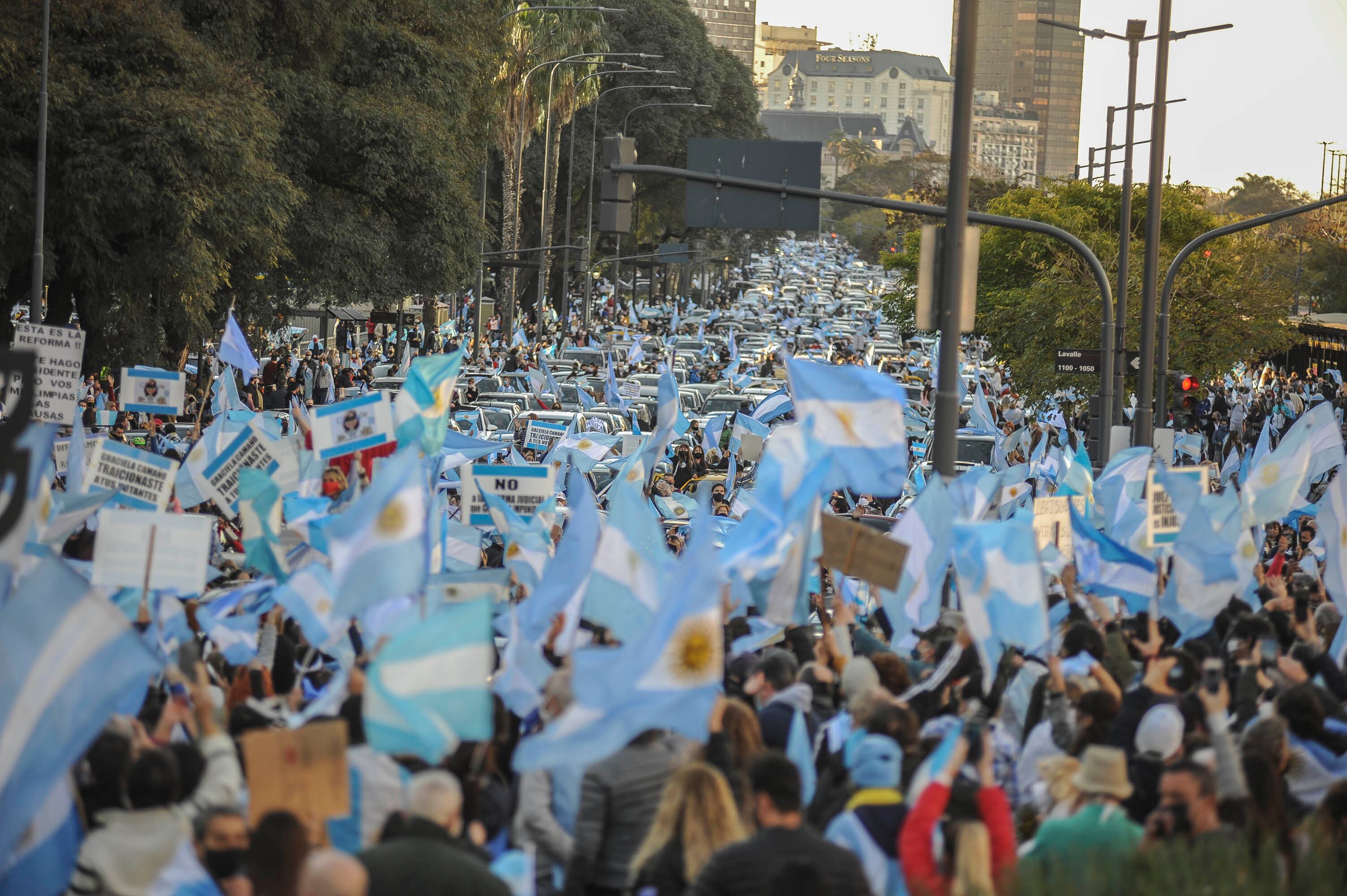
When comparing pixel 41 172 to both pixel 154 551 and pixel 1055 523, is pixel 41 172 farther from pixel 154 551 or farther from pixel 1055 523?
pixel 154 551

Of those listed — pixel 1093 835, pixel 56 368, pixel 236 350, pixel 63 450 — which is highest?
pixel 236 350

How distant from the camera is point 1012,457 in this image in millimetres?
24266

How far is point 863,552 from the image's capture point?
7734 millimetres

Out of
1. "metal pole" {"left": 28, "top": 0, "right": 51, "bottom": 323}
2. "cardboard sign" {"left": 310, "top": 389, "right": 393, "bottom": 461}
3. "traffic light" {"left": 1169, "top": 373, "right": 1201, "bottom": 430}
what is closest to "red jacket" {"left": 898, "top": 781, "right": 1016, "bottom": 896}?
"cardboard sign" {"left": 310, "top": 389, "right": 393, "bottom": 461}

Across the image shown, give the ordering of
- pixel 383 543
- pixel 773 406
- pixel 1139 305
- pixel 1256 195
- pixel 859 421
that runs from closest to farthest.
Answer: pixel 383 543
pixel 859 421
pixel 773 406
pixel 1139 305
pixel 1256 195

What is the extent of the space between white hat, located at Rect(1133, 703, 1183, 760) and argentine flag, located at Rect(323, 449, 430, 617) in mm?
2823

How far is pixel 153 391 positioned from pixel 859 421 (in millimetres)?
9296

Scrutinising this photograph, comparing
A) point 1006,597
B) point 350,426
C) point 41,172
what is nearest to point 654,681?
point 1006,597

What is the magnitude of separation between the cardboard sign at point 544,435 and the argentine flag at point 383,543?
11.8m

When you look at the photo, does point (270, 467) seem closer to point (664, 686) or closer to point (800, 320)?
point (664, 686)

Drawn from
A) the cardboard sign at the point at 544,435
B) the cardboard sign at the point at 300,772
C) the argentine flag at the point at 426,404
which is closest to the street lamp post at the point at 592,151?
the cardboard sign at the point at 544,435

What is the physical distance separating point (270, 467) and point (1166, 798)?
301 inches

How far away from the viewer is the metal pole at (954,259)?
35.5 ft

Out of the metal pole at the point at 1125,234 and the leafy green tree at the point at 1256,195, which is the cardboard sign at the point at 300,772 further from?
the leafy green tree at the point at 1256,195
